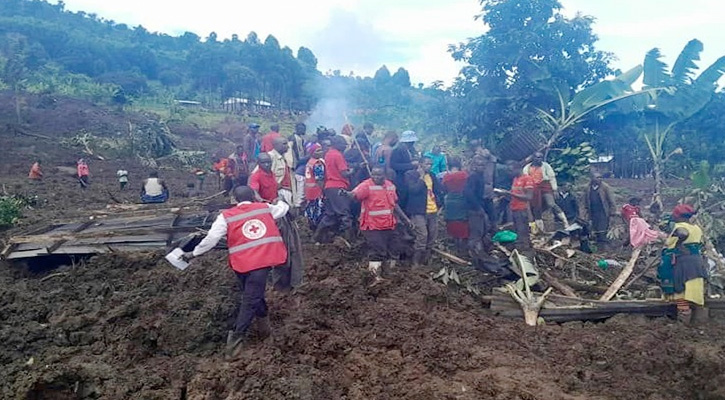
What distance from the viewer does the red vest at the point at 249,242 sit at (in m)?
5.57

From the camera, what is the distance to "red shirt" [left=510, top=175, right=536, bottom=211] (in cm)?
966

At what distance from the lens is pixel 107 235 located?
8391 mm

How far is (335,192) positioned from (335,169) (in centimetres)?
37

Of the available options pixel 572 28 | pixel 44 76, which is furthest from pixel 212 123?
pixel 572 28

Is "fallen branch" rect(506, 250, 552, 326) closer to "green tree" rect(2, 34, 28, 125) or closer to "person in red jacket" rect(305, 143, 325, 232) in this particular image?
"person in red jacket" rect(305, 143, 325, 232)

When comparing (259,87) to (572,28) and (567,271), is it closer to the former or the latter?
(572,28)

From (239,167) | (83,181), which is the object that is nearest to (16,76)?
(83,181)

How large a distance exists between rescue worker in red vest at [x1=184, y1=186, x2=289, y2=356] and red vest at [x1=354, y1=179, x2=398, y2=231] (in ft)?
7.86

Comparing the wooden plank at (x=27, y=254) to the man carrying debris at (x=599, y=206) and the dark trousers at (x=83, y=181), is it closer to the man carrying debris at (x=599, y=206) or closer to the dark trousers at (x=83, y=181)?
the man carrying debris at (x=599, y=206)

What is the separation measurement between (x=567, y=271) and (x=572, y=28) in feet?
21.2

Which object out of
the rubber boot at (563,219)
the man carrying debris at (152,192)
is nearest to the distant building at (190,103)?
the man carrying debris at (152,192)

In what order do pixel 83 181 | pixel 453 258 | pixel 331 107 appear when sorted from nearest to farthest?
pixel 453 258 → pixel 83 181 → pixel 331 107

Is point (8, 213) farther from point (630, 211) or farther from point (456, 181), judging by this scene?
point (630, 211)

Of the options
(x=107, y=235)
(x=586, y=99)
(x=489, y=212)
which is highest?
(x=586, y=99)
